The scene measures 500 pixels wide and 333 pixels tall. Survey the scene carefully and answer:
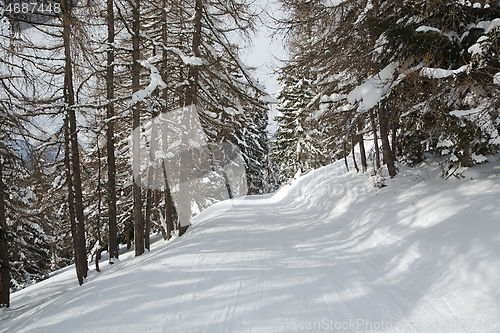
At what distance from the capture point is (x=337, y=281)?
4.22 m

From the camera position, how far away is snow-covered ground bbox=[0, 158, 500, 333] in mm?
3213

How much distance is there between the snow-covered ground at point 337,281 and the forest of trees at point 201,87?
65.3 inches

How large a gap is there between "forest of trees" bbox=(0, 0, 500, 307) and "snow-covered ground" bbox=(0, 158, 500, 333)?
1659 millimetres

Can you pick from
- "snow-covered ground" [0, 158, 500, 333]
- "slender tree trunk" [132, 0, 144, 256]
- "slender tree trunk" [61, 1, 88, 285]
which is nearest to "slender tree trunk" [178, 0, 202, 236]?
"slender tree trunk" [132, 0, 144, 256]

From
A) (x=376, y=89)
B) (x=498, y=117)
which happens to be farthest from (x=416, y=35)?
(x=498, y=117)

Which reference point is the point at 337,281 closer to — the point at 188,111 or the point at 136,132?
the point at 136,132

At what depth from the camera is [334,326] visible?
3.08 m

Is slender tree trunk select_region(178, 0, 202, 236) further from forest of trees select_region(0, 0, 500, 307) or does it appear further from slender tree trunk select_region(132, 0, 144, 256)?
slender tree trunk select_region(132, 0, 144, 256)

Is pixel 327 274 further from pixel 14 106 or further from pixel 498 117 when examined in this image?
pixel 14 106

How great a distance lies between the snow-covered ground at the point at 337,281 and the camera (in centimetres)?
321

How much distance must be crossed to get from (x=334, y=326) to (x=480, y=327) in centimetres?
144

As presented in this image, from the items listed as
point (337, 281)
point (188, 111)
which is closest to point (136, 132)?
point (188, 111)

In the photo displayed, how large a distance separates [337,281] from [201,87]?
314 inches

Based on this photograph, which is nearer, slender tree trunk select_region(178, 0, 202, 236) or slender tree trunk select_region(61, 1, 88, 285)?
slender tree trunk select_region(61, 1, 88, 285)
